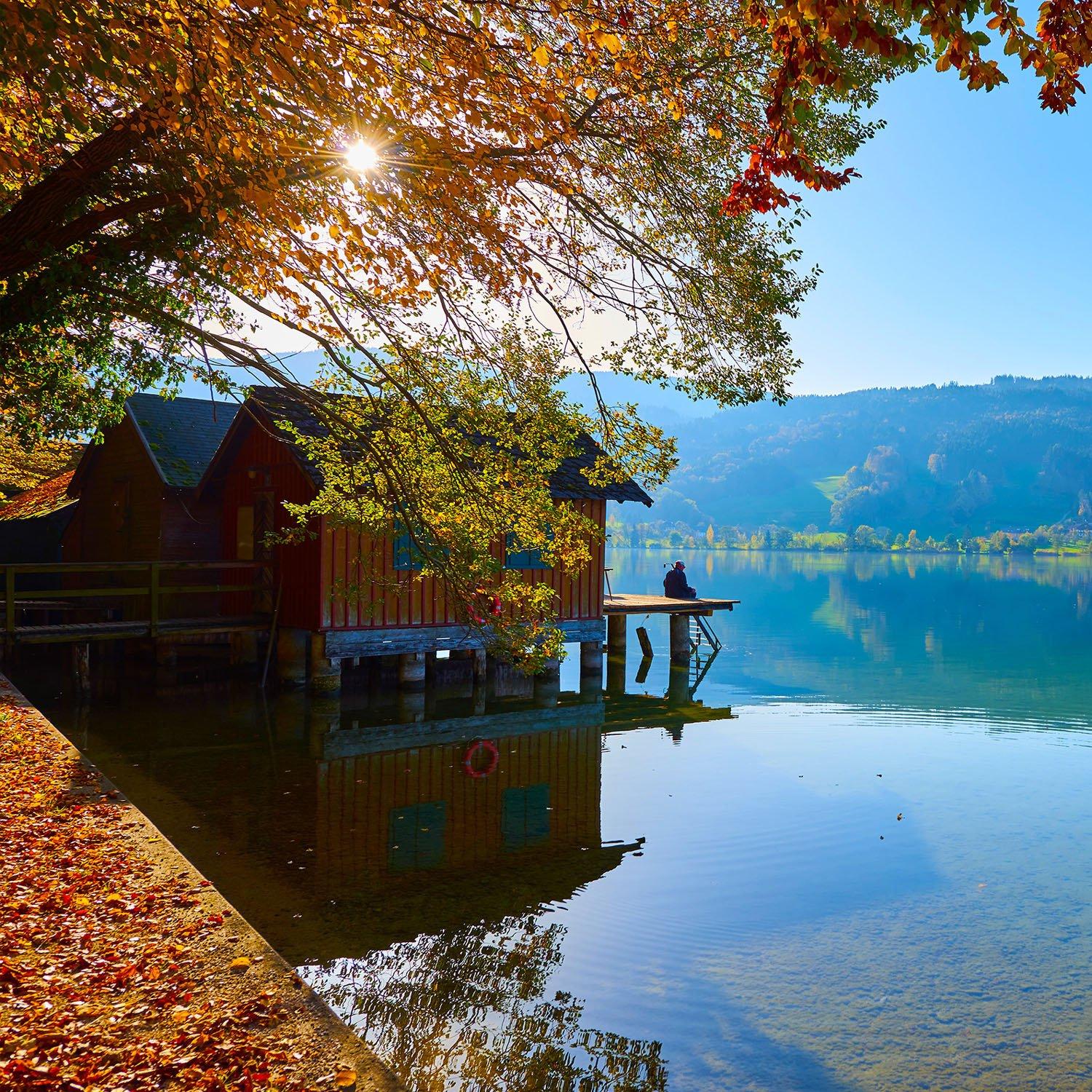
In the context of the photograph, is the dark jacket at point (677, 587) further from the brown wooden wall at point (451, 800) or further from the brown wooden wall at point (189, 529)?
the brown wooden wall at point (189, 529)

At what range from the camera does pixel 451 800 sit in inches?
531

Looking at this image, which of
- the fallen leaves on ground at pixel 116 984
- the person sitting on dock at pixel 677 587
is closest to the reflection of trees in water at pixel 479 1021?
the fallen leaves on ground at pixel 116 984

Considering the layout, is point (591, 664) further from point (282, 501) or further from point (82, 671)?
point (82, 671)

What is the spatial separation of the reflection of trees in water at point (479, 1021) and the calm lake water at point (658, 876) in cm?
3

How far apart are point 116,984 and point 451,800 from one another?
821 cm

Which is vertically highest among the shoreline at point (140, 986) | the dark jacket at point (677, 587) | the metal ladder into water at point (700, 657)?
the dark jacket at point (677, 587)

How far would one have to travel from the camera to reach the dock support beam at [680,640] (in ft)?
97.1

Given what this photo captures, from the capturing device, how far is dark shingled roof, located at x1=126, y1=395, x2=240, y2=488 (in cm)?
2570

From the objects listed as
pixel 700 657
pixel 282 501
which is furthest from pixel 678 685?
pixel 282 501

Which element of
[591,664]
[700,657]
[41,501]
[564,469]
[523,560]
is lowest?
[700,657]

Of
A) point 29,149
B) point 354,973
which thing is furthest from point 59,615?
point 354,973

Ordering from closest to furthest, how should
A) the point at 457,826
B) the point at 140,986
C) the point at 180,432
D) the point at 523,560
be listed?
the point at 140,986, the point at 457,826, the point at 523,560, the point at 180,432

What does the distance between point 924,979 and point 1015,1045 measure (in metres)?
1.12

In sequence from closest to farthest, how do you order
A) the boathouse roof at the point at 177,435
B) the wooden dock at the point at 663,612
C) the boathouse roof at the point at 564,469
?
the boathouse roof at the point at 564,469
the boathouse roof at the point at 177,435
the wooden dock at the point at 663,612
